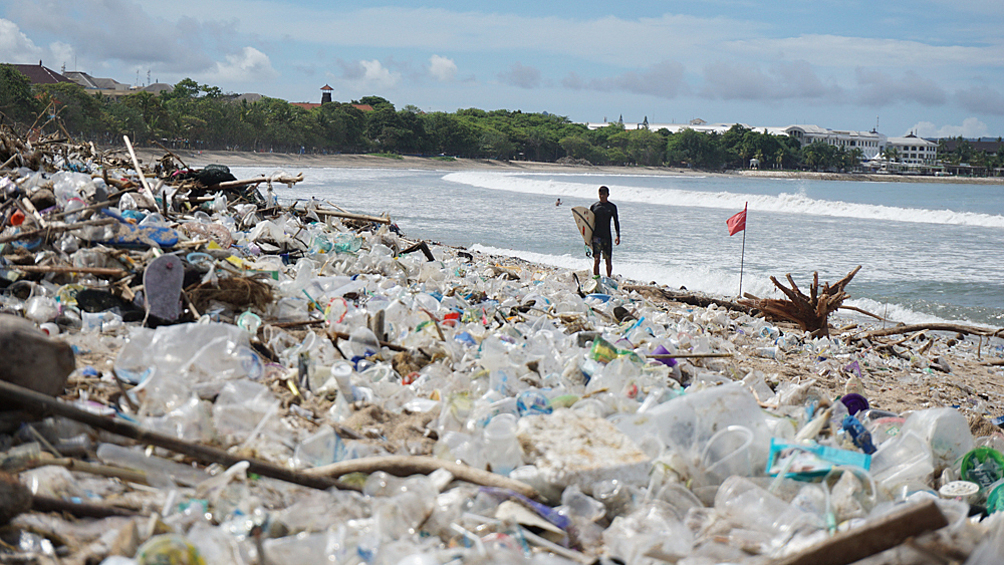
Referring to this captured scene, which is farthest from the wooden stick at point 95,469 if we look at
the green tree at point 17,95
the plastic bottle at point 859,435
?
the green tree at point 17,95

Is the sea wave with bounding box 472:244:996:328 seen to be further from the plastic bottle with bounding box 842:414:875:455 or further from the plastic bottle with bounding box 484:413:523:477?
the plastic bottle with bounding box 484:413:523:477

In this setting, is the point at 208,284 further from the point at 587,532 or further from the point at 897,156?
the point at 897,156

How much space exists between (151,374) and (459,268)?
154 inches

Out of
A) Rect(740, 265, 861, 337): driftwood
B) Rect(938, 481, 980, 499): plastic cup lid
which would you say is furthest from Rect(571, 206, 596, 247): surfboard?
Rect(938, 481, 980, 499): plastic cup lid

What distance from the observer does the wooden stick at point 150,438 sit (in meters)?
1.82

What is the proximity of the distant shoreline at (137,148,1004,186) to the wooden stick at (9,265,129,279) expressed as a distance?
35.3 meters

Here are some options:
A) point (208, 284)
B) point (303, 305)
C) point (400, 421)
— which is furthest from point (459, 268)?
point (400, 421)

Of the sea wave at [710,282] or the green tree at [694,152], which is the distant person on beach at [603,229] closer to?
the sea wave at [710,282]

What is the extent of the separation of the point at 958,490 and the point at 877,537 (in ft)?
3.89

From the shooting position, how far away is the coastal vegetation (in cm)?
5238

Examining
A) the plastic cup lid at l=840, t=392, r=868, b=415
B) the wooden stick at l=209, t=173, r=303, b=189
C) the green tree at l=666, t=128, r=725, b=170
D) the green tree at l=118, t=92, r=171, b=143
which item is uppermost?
the green tree at l=666, t=128, r=725, b=170

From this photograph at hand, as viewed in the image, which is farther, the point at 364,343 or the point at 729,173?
the point at 729,173

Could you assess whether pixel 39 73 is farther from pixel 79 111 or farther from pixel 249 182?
Answer: pixel 249 182

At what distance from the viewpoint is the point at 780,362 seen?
16.3ft
